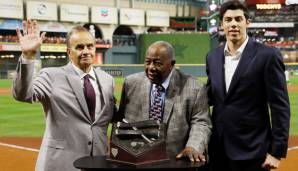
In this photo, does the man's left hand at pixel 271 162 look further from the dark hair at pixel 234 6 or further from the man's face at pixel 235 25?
the dark hair at pixel 234 6

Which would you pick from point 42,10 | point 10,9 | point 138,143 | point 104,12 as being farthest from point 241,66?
point 104,12

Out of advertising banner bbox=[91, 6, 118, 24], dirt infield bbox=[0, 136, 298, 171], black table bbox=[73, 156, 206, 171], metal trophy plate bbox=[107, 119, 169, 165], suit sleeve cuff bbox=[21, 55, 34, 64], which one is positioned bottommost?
dirt infield bbox=[0, 136, 298, 171]

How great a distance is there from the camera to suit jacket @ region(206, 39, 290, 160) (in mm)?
3082

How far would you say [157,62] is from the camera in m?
2.93

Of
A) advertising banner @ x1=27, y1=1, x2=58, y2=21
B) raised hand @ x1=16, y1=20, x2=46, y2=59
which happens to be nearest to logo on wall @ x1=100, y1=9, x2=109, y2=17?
advertising banner @ x1=27, y1=1, x2=58, y2=21

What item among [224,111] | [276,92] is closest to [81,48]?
[224,111]

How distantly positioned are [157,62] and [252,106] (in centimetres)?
76

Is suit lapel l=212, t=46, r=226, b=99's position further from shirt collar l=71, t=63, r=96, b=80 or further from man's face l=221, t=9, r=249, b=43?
shirt collar l=71, t=63, r=96, b=80

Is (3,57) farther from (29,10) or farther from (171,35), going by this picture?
(171,35)

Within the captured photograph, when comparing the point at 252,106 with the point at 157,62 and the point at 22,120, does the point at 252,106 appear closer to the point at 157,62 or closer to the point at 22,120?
the point at 157,62

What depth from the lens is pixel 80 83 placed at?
3.24 metres

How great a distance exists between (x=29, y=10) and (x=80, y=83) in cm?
4086

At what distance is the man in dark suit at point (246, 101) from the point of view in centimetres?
309

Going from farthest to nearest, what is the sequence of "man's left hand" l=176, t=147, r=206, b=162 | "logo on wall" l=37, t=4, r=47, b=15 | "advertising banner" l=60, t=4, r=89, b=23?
"advertising banner" l=60, t=4, r=89, b=23, "logo on wall" l=37, t=4, r=47, b=15, "man's left hand" l=176, t=147, r=206, b=162
